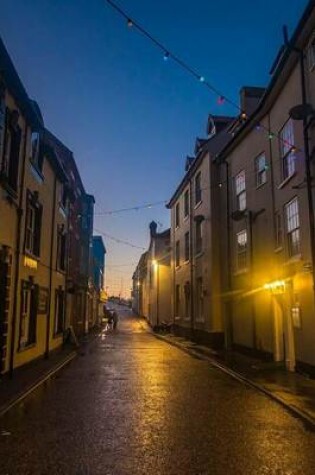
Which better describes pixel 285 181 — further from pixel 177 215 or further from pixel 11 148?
pixel 177 215

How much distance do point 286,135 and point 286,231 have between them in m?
3.15

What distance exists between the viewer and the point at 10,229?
44.2 ft

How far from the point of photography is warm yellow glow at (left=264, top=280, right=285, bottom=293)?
51.5 feet

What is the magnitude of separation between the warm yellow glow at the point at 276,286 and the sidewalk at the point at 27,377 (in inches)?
305

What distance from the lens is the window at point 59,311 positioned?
22.4m

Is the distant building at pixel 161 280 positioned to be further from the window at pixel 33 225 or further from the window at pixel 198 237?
the window at pixel 33 225

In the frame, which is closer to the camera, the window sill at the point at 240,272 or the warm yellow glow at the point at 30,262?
the warm yellow glow at the point at 30,262

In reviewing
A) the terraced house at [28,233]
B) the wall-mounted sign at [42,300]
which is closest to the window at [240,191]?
the terraced house at [28,233]

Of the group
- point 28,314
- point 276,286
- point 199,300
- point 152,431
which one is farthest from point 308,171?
point 199,300

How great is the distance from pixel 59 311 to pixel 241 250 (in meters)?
9.35

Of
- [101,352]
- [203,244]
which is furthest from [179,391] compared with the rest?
[203,244]

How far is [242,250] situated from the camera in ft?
68.2

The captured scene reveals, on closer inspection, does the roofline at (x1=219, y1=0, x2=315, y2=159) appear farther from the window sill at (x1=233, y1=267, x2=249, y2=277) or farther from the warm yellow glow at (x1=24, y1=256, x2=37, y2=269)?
the warm yellow glow at (x1=24, y1=256, x2=37, y2=269)

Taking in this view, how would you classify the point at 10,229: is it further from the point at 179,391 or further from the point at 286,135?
the point at 286,135
